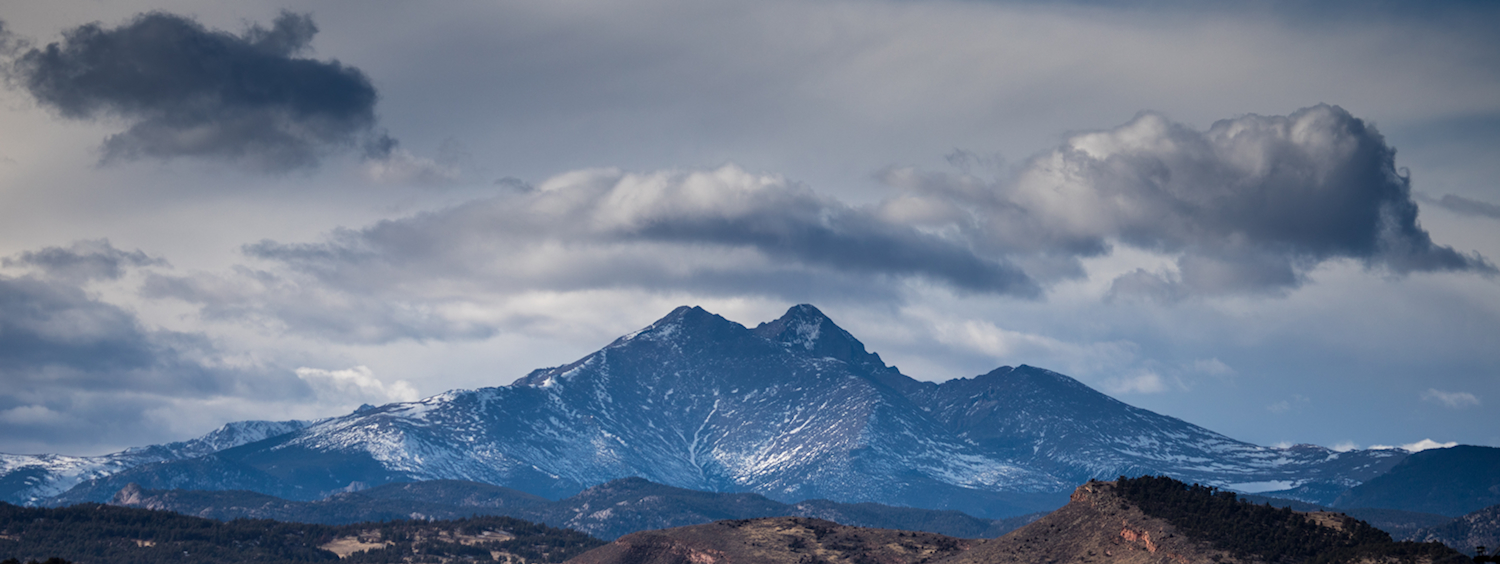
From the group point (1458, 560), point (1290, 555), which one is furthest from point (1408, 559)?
point (1290, 555)

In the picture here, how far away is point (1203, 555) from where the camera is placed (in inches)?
7840

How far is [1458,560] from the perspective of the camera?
174m

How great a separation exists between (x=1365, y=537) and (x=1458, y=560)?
82.2 ft

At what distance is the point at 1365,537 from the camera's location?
199m

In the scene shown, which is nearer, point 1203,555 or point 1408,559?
point 1408,559

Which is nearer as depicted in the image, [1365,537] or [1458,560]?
[1458,560]

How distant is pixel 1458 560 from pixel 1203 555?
1381 inches

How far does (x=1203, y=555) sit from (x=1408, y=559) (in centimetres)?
2809

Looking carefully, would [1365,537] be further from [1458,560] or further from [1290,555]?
[1458,560]

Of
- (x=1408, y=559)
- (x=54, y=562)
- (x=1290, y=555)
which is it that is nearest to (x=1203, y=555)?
(x=1290, y=555)

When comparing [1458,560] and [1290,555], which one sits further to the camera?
[1290,555]

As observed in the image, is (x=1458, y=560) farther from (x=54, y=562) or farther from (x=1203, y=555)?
(x=54, y=562)

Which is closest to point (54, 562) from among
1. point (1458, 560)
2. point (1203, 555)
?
point (1203, 555)

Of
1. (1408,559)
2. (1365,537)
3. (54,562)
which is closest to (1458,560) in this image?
(1408,559)
